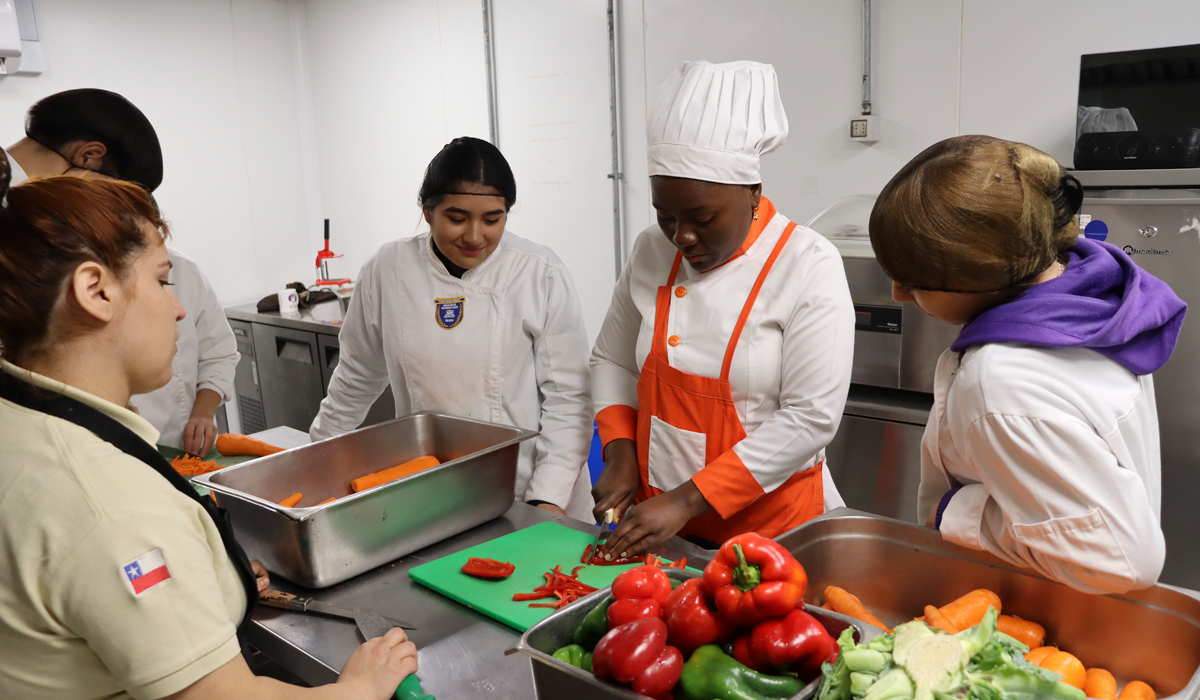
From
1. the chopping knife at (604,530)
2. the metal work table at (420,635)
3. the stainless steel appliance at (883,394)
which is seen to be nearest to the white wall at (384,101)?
the stainless steel appliance at (883,394)

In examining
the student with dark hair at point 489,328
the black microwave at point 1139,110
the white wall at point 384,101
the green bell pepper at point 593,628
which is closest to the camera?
the green bell pepper at point 593,628

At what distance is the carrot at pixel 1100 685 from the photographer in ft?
3.06

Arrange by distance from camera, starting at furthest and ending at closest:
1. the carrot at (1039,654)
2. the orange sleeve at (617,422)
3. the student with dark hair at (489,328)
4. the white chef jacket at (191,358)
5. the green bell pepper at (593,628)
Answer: the white chef jacket at (191,358)
the student with dark hair at (489,328)
the orange sleeve at (617,422)
the carrot at (1039,654)
the green bell pepper at (593,628)

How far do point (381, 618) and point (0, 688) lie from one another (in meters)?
0.46

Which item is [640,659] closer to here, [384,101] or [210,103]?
[384,101]

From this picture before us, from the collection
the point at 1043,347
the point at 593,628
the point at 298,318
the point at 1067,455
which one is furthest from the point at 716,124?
the point at 298,318

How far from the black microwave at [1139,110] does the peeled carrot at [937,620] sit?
62.1 inches

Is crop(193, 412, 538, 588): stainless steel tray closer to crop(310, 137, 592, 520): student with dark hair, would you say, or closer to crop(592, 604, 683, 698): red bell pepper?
crop(310, 137, 592, 520): student with dark hair

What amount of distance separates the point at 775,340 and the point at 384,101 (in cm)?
345

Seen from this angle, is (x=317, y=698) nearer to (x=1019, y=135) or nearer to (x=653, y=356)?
(x=653, y=356)

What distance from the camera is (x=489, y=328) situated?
74.6 inches

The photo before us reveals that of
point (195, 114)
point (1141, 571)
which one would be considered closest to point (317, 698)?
point (1141, 571)

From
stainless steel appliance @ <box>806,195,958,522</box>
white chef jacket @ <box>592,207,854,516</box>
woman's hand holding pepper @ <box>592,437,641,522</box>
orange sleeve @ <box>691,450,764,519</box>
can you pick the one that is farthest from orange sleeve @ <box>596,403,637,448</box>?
stainless steel appliance @ <box>806,195,958,522</box>

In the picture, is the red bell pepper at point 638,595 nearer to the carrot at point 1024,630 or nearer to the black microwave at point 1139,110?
the carrot at point 1024,630
